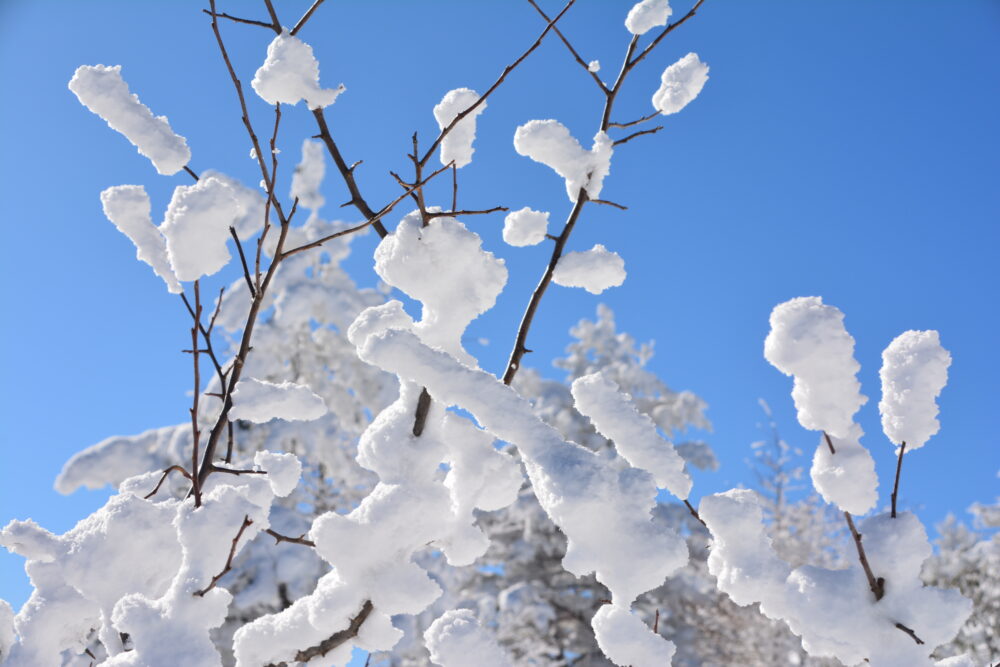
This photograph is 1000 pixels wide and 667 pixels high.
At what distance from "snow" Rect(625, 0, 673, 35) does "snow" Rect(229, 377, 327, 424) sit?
124cm

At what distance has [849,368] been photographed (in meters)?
1.10

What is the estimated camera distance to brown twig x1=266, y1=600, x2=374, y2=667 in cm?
115

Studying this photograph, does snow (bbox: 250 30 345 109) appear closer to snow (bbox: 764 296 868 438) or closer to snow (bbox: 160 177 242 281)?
snow (bbox: 160 177 242 281)

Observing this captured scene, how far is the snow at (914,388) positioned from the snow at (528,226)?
0.79 meters

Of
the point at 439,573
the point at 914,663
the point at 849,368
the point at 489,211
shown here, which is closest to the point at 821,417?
the point at 849,368

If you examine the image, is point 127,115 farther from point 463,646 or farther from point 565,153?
point 463,646

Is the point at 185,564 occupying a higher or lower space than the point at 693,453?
lower

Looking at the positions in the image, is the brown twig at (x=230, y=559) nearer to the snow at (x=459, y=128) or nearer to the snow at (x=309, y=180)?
the snow at (x=459, y=128)

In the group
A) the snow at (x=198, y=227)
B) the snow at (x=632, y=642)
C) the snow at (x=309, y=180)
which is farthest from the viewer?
the snow at (x=309, y=180)

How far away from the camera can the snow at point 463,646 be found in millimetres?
1086

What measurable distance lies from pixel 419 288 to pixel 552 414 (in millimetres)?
11194

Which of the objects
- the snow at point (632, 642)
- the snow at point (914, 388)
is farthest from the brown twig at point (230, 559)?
the snow at point (914, 388)

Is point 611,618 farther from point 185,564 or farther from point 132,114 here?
point 132,114

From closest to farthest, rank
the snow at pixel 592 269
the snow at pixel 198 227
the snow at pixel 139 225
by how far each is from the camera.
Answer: the snow at pixel 198 227 < the snow at pixel 139 225 < the snow at pixel 592 269
